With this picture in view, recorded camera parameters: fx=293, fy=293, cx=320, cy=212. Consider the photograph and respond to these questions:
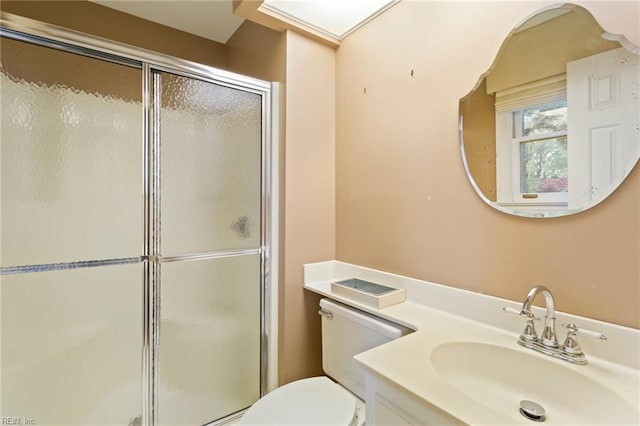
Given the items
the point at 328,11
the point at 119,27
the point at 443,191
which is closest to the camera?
the point at 443,191

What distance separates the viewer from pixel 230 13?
76.5 inches

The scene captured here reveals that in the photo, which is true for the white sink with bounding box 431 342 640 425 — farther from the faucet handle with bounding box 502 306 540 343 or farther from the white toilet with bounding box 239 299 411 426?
the white toilet with bounding box 239 299 411 426

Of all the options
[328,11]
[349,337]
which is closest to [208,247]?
[349,337]

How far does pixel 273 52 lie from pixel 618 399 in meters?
1.99

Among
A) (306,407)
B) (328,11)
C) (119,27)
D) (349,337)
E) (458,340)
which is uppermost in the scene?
(119,27)

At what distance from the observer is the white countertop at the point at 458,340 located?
2.25 ft

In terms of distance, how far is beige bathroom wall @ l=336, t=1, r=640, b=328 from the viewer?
2.77 feet

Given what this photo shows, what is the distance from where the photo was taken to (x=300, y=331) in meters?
1.70

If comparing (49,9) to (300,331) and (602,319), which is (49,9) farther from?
(602,319)

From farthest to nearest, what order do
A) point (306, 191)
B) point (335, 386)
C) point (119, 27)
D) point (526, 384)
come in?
point (119, 27)
point (306, 191)
point (335, 386)
point (526, 384)

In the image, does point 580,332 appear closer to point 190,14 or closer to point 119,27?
point 190,14

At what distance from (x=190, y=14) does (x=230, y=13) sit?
0.27 m

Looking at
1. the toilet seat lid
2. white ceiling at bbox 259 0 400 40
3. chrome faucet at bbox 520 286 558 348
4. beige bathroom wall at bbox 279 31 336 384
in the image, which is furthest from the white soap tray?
white ceiling at bbox 259 0 400 40

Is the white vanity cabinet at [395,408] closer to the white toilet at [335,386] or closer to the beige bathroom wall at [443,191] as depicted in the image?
the white toilet at [335,386]
